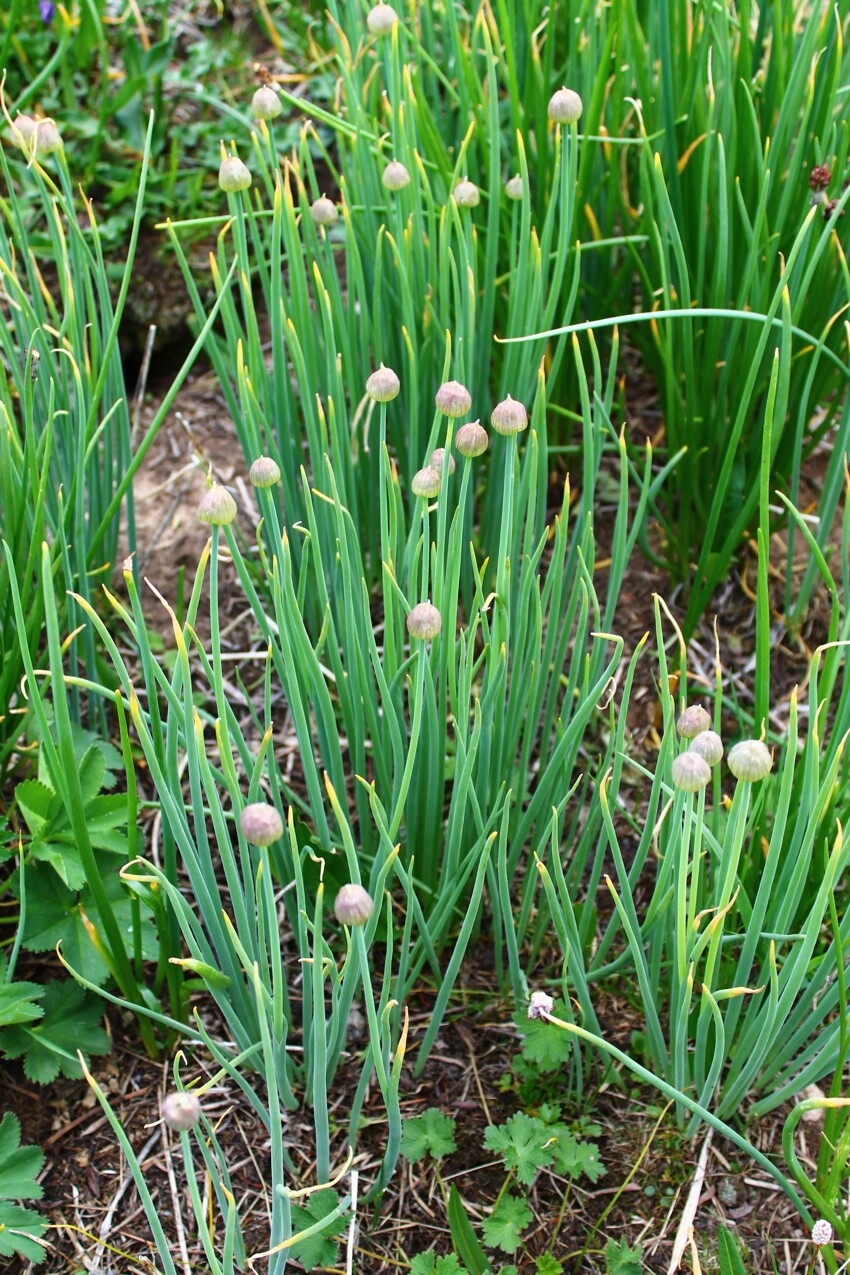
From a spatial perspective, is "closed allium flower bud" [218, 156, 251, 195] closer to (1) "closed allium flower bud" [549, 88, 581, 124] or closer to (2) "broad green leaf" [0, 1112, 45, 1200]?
(1) "closed allium flower bud" [549, 88, 581, 124]

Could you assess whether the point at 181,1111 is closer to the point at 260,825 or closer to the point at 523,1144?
the point at 260,825

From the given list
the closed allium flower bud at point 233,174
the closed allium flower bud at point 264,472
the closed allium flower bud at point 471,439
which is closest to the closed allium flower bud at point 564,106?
the closed allium flower bud at point 233,174

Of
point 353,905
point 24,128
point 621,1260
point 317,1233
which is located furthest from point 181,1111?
point 24,128

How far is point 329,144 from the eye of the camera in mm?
2893

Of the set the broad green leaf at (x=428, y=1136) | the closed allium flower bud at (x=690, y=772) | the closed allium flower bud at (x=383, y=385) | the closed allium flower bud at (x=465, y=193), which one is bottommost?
the broad green leaf at (x=428, y=1136)

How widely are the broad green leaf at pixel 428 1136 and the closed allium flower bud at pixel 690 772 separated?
1.99 ft

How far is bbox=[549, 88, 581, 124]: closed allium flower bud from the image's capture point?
1.53 meters

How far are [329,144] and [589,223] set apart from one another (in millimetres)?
1071

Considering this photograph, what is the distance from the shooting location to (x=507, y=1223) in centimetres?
134

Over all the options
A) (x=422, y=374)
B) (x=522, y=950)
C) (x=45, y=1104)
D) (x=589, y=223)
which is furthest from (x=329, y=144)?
(x=45, y=1104)

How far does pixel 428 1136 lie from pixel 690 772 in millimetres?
634

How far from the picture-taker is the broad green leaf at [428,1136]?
1.39 m

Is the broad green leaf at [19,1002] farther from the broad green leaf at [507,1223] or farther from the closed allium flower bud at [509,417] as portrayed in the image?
the closed allium flower bud at [509,417]

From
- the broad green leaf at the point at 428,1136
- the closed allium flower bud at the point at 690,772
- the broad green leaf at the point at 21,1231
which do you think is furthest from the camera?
the broad green leaf at the point at 428,1136
